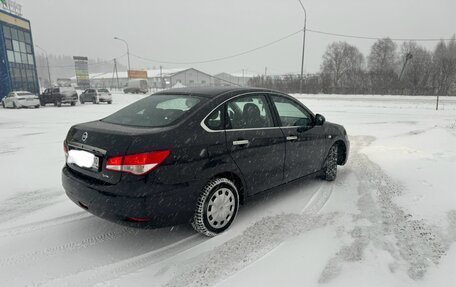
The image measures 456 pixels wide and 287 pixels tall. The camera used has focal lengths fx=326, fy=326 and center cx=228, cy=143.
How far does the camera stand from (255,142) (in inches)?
151

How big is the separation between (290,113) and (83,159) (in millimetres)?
2815

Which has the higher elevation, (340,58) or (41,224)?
(340,58)

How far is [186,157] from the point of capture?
3158mm

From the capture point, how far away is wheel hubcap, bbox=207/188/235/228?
3.48 metres

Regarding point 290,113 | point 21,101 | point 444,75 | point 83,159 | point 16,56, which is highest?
point 16,56

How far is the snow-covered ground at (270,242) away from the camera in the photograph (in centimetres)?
288

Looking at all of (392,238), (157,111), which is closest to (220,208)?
(157,111)

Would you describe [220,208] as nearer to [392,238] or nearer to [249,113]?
[249,113]

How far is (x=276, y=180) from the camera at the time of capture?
4203 mm

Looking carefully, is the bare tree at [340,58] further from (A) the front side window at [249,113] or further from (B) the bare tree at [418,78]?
(A) the front side window at [249,113]

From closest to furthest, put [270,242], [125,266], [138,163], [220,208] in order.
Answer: [138,163] < [125,266] < [270,242] < [220,208]

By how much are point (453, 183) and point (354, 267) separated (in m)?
3.21

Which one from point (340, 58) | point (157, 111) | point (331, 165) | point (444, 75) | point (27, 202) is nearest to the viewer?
point (157, 111)

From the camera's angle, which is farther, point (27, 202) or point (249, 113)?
point (27, 202)
